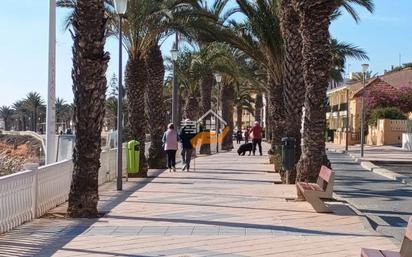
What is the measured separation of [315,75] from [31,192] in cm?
657

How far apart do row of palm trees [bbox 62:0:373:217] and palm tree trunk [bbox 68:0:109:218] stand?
0.06 ft

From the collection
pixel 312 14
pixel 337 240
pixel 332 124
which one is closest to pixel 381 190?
pixel 312 14

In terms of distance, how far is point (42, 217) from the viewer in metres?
10.9

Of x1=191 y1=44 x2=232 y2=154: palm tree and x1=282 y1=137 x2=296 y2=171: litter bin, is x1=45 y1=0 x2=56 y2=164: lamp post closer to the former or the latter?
x1=282 y1=137 x2=296 y2=171: litter bin

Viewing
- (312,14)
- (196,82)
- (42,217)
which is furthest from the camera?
(196,82)

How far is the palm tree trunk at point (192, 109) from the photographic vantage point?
44.5 meters

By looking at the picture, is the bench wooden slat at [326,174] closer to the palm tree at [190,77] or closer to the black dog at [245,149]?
the black dog at [245,149]

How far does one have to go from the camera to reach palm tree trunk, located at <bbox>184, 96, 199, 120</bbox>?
4448 cm

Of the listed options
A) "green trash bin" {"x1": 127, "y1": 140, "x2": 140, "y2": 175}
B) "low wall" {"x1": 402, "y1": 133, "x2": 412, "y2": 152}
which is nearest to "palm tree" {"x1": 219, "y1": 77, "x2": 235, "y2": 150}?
"low wall" {"x1": 402, "y1": 133, "x2": 412, "y2": 152}

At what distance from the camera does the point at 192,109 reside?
149ft

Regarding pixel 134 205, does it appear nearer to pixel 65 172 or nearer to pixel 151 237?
pixel 65 172

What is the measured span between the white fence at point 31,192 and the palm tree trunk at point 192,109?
3115 cm

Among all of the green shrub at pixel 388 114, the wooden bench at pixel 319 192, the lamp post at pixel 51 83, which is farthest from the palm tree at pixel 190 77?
the wooden bench at pixel 319 192

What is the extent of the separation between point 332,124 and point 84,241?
7817cm
